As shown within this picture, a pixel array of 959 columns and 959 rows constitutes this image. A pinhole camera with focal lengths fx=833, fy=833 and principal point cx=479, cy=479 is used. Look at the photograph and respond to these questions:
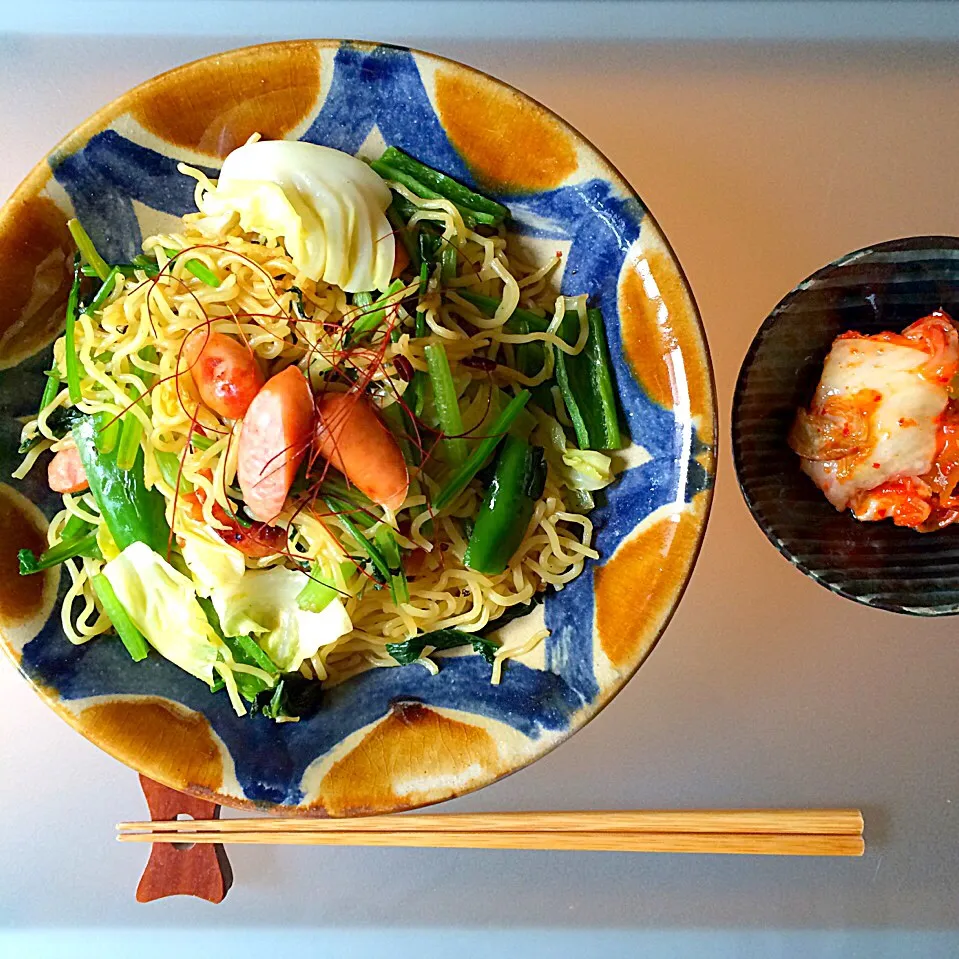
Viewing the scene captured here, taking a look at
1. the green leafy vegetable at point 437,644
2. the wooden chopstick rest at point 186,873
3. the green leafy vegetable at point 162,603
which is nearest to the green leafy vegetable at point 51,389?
the green leafy vegetable at point 162,603

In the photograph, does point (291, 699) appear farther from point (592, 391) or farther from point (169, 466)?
point (592, 391)

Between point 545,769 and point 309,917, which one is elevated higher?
point 545,769

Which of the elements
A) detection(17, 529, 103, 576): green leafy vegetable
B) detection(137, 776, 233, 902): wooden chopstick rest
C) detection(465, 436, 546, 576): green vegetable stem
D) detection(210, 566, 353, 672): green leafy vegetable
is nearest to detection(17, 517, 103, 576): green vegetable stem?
detection(17, 529, 103, 576): green leafy vegetable

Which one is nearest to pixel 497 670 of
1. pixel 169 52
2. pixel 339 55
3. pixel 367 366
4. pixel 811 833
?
pixel 367 366

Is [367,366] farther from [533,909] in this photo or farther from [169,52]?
[533,909]

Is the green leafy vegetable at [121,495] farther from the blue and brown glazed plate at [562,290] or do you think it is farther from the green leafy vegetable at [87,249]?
Answer: the green leafy vegetable at [87,249]

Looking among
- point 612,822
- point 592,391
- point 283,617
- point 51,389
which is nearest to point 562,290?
point 592,391
